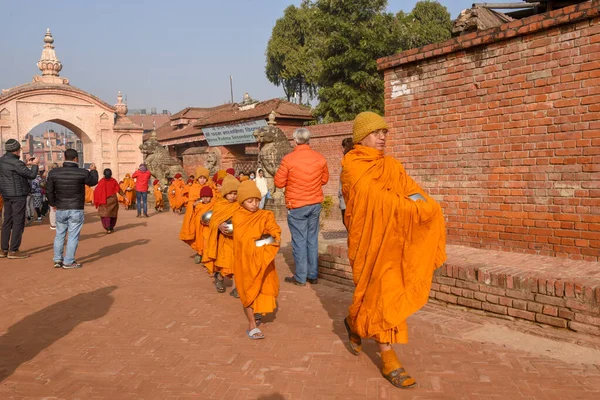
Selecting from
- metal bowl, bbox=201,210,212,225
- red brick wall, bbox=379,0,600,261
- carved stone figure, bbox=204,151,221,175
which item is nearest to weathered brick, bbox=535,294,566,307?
red brick wall, bbox=379,0,600,261

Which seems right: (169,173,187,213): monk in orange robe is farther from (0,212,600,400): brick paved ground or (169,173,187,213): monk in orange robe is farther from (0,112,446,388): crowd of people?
(0,212,600,400): brick paved ground

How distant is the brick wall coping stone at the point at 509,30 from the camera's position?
16.3 feet

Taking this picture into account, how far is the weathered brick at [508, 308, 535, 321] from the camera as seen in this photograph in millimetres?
4465

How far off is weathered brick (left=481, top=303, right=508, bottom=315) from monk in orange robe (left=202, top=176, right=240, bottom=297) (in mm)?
2845

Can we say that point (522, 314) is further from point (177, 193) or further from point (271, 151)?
point (177, 193)

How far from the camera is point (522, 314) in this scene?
4.53 m

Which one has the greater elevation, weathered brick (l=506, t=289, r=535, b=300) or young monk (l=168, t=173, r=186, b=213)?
young monk (l=168, t=173, r=186, b=213)

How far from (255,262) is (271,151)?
10041 millimetres

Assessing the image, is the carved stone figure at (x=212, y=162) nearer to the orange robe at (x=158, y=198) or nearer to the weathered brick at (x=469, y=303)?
the orange robe at (x=158, y=198)

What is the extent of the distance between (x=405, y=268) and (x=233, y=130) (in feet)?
72.2

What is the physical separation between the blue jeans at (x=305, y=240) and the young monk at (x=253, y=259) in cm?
158

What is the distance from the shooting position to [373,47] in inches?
847

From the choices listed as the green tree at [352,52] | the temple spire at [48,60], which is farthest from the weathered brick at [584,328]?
the temple spire at [48,60]

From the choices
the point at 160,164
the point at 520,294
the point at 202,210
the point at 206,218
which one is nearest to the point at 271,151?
the point at 202,210
